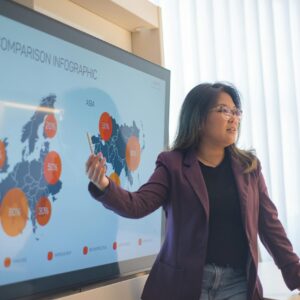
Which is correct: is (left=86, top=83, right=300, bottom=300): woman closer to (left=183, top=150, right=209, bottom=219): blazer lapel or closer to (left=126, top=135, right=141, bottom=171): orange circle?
(left=183, top=150, right=209, bottom=219): blazer lapel

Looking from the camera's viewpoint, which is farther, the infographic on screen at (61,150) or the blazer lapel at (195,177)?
the blazer lapel at (195,177)

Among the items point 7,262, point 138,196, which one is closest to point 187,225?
point 138,196

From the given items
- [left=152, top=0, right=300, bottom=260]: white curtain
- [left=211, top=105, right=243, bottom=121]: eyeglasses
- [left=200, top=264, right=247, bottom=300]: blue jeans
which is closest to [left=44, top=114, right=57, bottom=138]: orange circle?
[left=211, top=105, right=243, bottom=121]: eyeglasses

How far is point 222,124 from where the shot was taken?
1.62m

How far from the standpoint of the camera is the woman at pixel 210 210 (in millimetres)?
1520

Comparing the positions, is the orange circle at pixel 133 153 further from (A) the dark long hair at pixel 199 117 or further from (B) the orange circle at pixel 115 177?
(A) the dark long hair at pixel 199 117

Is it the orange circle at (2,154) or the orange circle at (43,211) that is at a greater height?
the orange circle at (2,154)

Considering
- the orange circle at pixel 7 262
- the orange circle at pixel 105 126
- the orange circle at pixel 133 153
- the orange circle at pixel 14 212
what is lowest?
the orange circle at pixel 7 262

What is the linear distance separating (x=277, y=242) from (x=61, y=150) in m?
0.81

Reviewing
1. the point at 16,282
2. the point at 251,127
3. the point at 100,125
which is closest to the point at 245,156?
the point at 100,125

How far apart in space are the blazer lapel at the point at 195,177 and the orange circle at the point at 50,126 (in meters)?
0.45

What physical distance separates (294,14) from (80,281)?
2163mm

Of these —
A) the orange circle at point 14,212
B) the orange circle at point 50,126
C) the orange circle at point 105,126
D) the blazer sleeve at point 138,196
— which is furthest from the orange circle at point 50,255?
the orange circle at point 105,126

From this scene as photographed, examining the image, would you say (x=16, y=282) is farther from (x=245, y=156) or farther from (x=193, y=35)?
(x=193, y=35)
